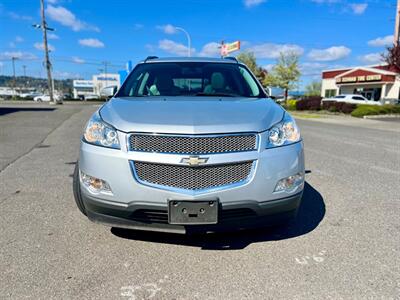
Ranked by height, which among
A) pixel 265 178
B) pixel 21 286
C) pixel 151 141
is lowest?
pixel 21 286

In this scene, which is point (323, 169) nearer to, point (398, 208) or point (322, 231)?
point (398, 208)

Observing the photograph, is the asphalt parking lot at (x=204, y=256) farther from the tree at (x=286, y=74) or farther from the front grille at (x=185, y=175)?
the tree at (x=286, y=74)

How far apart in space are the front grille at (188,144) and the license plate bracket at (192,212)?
0.39 metres

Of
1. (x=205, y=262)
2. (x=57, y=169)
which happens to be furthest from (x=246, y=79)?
(x=57, y=169)

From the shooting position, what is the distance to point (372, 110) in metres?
21.5

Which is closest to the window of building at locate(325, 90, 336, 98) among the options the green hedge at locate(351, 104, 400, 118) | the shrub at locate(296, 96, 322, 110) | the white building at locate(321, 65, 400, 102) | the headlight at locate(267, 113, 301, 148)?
the white building at locate(321, 65, 400, 102)

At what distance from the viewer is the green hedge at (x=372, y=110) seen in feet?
70.1

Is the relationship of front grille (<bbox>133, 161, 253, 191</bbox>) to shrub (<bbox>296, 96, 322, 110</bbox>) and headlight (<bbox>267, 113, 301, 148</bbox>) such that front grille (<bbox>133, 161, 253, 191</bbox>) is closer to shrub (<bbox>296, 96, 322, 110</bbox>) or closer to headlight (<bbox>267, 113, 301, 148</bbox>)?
headlight (<bbox>267, 113, 301, 148</bbox>)

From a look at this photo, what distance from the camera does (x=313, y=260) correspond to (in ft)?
8.45

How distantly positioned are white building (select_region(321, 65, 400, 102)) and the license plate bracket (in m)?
39.3

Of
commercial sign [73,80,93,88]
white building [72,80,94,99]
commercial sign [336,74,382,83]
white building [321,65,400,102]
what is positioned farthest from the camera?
white building [72,80,94,99]

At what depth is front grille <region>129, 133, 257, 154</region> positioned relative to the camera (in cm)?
234

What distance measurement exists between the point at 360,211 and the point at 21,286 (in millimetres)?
3504

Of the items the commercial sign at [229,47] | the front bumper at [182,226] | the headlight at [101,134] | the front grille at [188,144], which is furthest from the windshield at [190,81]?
the commercial sign at [229,47]
